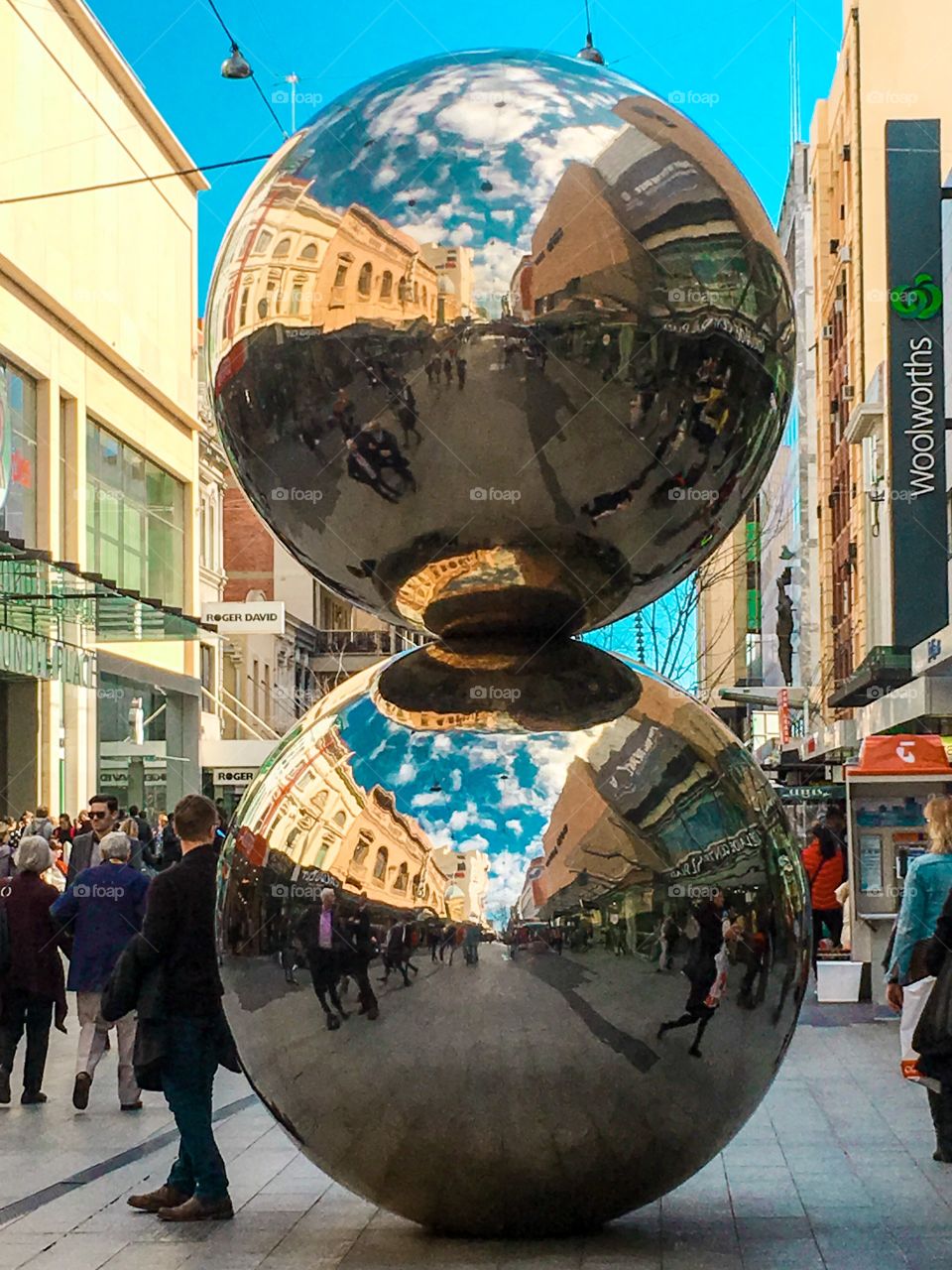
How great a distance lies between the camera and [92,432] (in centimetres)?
3747

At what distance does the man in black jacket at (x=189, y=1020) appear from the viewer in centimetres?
725

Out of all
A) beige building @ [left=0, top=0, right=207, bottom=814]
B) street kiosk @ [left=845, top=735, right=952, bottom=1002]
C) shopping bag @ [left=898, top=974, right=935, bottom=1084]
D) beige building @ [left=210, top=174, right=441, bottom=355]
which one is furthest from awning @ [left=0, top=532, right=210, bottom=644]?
beige building @ [left=210, top=174, right=441, bottom=355]

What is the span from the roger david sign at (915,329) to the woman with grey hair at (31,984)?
23554 millimetres

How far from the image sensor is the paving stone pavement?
612 cm

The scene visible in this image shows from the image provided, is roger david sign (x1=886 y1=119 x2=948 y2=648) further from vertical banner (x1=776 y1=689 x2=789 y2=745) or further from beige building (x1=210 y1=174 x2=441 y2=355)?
beige building (x1=210 y1=174 x2=441 y2=355)

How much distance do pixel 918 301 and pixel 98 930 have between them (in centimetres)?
2545

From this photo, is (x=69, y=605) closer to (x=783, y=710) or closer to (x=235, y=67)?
(x=235, y=67)

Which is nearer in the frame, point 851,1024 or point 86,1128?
point 86,1128

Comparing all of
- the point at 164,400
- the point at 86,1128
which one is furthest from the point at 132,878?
the point at 164,400

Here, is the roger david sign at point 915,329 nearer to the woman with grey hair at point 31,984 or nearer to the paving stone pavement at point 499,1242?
the woman with grey hair at point 31,984

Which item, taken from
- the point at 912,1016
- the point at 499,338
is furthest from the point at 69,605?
the point at 499,338

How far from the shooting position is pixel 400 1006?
562 centimetres

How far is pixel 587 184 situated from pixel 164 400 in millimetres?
37429

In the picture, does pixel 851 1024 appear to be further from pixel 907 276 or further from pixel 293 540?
pixel 907 276
